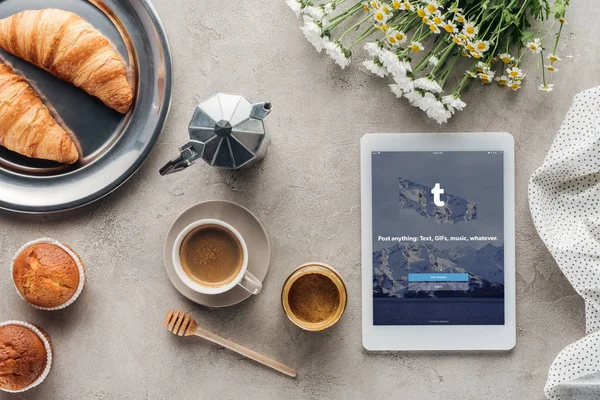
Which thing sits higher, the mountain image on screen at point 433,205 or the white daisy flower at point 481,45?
the white daisy flower at point 481,45

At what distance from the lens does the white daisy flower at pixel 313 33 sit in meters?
0.98

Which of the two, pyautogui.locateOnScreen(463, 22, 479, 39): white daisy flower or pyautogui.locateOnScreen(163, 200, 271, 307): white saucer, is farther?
pyautogui.locateOnScreen(163, 200, 271, 307): white saucer

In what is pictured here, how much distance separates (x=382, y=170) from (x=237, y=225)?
0.96ft

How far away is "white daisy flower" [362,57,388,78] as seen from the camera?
3.26ft

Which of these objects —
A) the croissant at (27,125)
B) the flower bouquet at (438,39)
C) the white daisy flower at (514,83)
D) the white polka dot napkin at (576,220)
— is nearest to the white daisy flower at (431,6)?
the flower bouquet at (438,39)

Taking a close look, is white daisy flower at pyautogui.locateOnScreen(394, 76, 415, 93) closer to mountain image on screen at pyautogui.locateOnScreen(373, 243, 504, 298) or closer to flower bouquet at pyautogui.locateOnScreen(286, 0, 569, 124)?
flower bouquet at pyautogui.locateOnScreen(286, 0, 569, 124)

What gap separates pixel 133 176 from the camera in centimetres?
108

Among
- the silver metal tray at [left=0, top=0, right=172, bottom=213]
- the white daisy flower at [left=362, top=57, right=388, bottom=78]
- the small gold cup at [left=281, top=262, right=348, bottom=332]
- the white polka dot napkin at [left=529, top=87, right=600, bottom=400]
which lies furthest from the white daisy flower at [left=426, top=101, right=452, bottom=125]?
the silver metal tray at [left=0, top=0, right=172, bottom=213]

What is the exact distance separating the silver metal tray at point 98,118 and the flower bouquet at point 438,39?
277mm

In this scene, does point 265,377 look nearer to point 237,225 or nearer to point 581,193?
point 237,225

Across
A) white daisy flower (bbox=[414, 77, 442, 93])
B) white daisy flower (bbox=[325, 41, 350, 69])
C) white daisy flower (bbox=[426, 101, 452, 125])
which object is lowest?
white daisy flower (bbox=[426, 101, 452, 125])

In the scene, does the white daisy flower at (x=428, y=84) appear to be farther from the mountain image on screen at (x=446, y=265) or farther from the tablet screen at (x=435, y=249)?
the mountain image on screen at (x=446, y=265)

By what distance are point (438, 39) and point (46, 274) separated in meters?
0.82

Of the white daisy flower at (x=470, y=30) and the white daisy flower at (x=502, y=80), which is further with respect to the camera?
the white daisy flower at (x=502, y=80)
